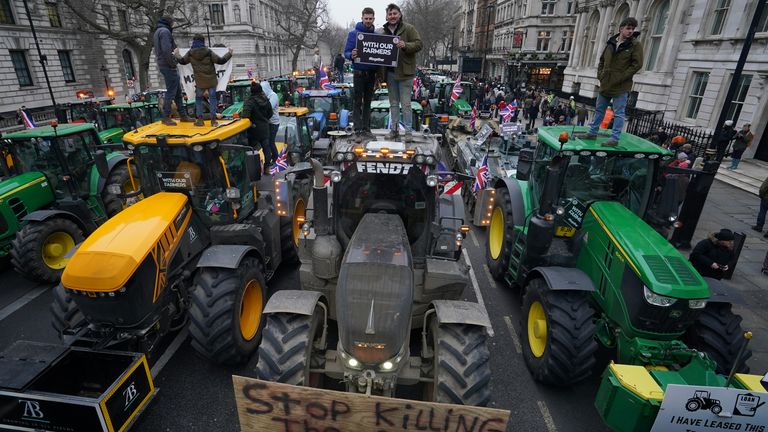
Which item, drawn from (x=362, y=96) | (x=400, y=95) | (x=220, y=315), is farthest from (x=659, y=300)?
(x=362, y=96)

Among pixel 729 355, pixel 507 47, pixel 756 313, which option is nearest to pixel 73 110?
pixel 729 355

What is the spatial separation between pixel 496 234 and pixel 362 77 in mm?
4189

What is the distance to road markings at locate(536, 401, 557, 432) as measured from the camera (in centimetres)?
455

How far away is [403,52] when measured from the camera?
677cm

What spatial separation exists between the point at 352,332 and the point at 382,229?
128 cm

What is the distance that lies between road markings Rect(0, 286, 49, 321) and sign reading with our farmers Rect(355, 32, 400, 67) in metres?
7.05

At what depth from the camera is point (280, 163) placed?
9281mm

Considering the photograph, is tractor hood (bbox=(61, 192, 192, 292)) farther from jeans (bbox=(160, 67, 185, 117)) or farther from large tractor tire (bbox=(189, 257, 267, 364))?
jeans (bbox=(160, 67, 185, 117))

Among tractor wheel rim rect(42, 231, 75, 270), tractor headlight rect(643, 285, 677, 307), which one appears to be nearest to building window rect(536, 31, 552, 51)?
tractor headlight rect(643, 285, 677, 307)

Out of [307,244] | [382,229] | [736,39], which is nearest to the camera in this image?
[382,229]

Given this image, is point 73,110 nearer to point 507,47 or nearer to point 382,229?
point 382,229

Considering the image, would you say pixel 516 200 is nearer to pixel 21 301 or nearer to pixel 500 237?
pixel 500 237

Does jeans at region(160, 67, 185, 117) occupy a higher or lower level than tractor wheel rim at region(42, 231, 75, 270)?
higher

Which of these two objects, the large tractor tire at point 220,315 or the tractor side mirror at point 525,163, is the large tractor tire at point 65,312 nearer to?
the large tractor tire at point 220,315
